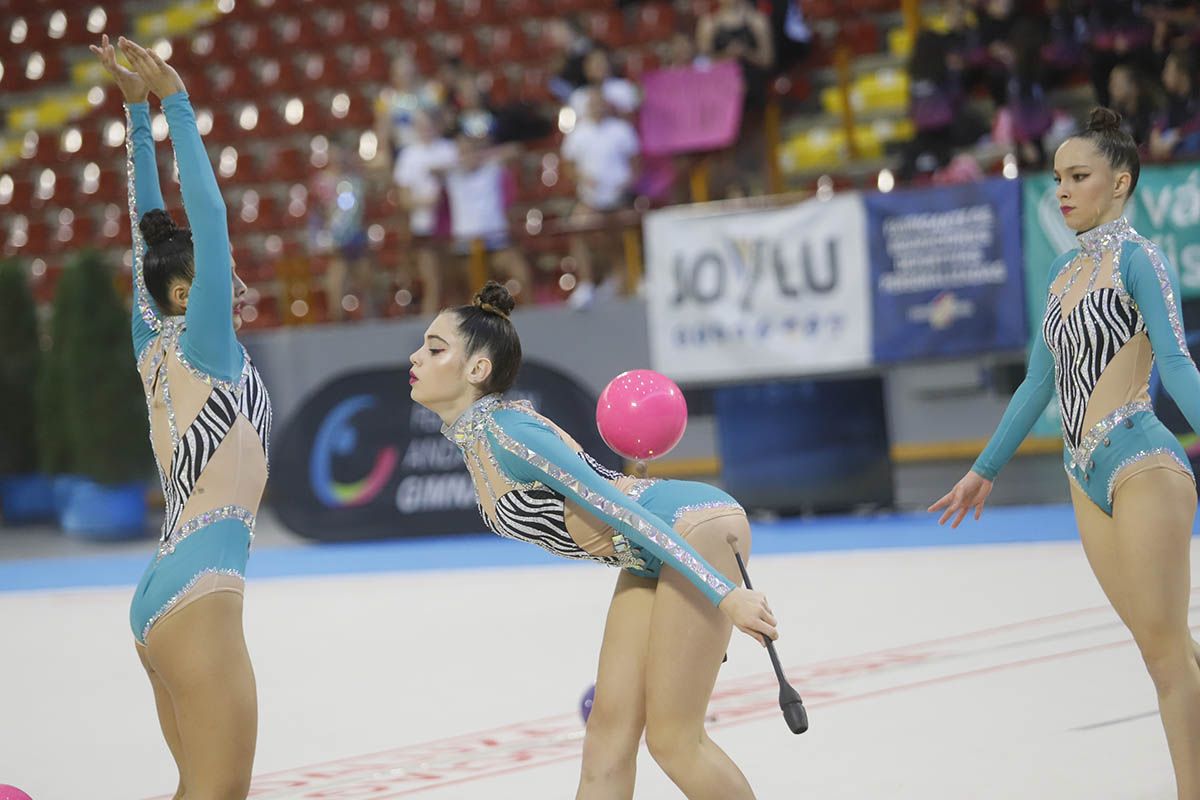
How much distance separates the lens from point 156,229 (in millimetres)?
3535

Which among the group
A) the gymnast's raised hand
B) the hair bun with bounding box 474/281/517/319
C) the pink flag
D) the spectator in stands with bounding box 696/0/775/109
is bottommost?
the gymnast's raised hand

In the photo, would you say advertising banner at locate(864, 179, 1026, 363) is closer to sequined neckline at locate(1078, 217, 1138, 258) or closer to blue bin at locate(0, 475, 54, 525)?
sequined neckline at locate(1078, 217, 1138, 258)

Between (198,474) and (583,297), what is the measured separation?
7730mm

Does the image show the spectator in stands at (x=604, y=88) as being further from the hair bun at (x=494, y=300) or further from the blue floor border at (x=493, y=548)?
the hair bun at (x=494, y=300)

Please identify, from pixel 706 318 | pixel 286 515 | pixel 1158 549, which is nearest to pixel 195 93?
pixel 286 515

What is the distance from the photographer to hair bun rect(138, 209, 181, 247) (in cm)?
353

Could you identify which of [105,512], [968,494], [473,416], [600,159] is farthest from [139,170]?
[105,512]

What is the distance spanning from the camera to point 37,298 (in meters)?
15.4

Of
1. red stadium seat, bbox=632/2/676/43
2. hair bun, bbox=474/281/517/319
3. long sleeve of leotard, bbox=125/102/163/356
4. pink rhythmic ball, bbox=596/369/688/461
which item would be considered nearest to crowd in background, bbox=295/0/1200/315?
red stadium seat, bbox=632/2/676/43

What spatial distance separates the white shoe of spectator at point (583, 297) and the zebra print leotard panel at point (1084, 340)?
7234mm

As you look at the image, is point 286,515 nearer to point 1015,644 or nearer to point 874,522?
point 874,522

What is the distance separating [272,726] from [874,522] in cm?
531

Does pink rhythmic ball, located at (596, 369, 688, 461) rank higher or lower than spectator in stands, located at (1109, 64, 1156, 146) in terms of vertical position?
lower

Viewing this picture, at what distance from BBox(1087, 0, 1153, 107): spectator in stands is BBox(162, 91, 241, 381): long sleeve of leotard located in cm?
800
